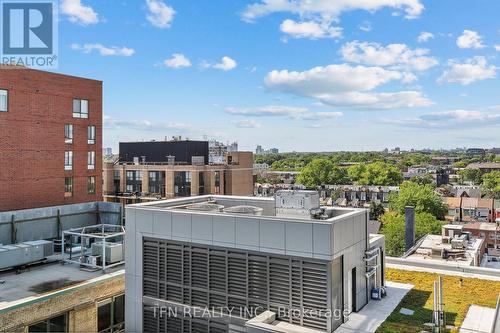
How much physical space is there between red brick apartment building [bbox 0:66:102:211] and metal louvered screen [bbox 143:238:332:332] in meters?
17.3

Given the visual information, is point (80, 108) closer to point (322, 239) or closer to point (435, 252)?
point (322, 239)

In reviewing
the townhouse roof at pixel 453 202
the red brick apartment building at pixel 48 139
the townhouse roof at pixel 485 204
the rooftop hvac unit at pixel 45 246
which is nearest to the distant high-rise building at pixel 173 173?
the red brick apartment building at pixel 48 139

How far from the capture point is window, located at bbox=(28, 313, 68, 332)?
51.3ft

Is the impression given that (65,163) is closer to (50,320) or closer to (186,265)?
(50,320)

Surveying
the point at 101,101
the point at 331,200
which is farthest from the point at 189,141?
the point at 331,200

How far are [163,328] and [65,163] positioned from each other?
67.4 feet

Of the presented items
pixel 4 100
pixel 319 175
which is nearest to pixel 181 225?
pixel 4 100

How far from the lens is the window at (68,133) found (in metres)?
Result: 30.5

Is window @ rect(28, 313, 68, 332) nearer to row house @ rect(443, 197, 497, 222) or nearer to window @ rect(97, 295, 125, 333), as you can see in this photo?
window @ rect(97, 295, 125, 333)

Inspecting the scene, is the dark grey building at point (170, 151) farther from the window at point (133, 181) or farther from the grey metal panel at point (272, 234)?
the grey metal panel at point (272, 234)

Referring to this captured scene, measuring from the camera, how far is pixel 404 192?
78250 millimetres

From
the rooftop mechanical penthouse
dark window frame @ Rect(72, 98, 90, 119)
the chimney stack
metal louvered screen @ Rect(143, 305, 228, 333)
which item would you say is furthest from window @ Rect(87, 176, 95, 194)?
the chimney stack

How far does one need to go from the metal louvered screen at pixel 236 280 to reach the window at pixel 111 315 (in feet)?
16.0

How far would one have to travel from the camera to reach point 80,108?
31562mm
